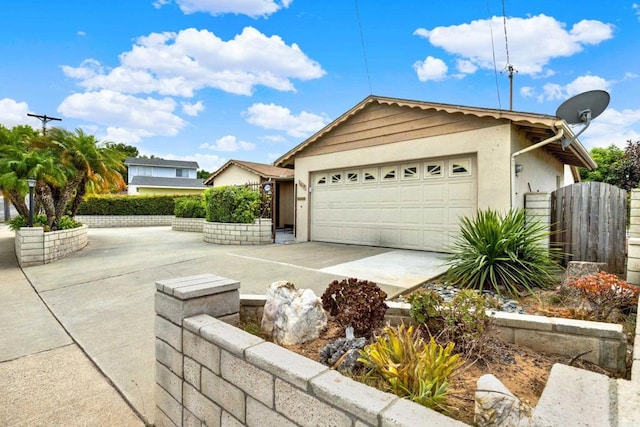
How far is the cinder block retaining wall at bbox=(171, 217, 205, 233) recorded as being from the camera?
50.8 feet

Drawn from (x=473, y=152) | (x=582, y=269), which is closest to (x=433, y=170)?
(x=473, y=152)

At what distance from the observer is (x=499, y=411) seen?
1.35 meters

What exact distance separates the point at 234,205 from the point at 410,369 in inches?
381

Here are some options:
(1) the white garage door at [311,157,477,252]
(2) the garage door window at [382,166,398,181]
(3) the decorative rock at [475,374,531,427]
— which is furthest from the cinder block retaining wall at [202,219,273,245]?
(3) the decorative rock at [475,374,531,427]

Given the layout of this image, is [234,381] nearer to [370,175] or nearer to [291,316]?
[291,316]

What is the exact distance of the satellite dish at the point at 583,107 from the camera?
587cm

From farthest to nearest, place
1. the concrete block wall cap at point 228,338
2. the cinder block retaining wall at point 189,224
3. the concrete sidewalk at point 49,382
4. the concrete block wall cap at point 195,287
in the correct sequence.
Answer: the cinder block retaining wall at point 189,224
the concrete sidewalk at point 49,382
the concrete block wall cap at point 195,287
the concrete block wall cap at point 228,338

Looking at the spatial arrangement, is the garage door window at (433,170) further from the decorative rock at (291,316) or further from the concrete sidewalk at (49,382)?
the concrete sidewalk at (49,382)

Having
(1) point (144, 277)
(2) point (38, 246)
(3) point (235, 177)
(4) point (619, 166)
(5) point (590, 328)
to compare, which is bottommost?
(1) point (144, 277)

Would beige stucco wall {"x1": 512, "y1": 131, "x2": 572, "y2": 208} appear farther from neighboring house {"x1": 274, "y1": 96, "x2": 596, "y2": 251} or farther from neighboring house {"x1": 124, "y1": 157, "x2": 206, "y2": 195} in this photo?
neighboring house {"x1": 124, "y1": 157, "x2": 206, "y2": 195}

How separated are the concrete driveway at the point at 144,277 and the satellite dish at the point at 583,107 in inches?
143

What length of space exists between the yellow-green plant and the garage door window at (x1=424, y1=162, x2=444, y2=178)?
6.83 metres

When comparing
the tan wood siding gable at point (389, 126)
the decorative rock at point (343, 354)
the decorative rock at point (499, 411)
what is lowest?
the decorative rock at point (343, 354)

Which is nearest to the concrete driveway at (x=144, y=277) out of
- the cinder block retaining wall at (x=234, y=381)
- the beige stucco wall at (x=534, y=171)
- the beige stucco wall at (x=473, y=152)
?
the cinder block retaining wall at (x=234, y=381)
